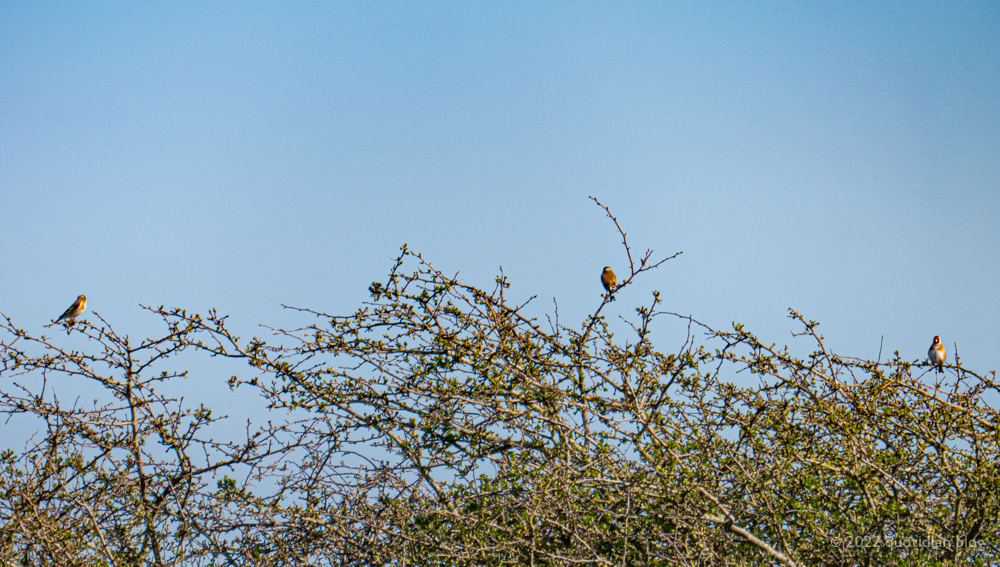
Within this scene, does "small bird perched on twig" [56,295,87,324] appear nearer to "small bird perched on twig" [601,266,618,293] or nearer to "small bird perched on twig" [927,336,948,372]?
"small bird perched on twig" [601,266,618,293]

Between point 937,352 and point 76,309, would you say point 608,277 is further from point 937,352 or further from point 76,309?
point 76,309

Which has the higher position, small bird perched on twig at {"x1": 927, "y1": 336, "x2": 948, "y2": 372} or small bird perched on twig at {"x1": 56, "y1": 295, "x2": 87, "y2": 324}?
small bird perched on twig at {"x1": 56, "y1": 295, "x2": 87, "y2": 324}

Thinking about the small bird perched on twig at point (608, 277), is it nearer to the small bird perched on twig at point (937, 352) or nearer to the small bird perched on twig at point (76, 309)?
the small bird perched on twig at point (937, 352)

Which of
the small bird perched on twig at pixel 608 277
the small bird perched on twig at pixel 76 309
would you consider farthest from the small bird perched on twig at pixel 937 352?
the small bird perched on twig at pixel 76 309

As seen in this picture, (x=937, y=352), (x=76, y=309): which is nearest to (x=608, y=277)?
(x=937, y=352)

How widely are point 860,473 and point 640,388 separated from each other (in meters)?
1.30

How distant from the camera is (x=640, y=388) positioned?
5211 millimetres

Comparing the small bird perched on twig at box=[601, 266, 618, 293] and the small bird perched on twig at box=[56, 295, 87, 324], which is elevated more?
the small bird perched on twig at box=[601, 266, 618, 293]

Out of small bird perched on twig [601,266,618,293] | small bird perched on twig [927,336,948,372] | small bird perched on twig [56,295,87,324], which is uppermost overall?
small bird perched on twig [601,266,618,293]

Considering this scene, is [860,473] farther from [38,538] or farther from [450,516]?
[38,538]

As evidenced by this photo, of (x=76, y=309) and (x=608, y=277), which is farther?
(x=608, y=277)

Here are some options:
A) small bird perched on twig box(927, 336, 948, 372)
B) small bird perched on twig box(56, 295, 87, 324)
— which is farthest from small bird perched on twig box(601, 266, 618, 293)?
small bird perched on twig box(56, 295, 87, 324)

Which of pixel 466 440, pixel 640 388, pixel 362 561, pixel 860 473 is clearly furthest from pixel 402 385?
pixel 860 473

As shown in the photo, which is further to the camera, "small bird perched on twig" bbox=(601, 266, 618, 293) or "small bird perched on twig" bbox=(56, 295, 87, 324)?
"small bird perched on twig" bbox=(601, 266, 618, 293)
